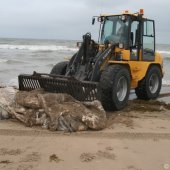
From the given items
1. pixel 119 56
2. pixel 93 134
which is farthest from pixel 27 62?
pixel 93 134

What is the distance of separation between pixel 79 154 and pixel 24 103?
6.91 ft

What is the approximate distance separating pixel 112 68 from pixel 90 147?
2920mm

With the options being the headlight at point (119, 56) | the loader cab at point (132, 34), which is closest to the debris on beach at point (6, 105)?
the headlight at point (119, 56)

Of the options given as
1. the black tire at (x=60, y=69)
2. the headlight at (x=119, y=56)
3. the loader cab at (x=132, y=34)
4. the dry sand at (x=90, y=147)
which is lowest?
the dry sand at (x=90, y=147)

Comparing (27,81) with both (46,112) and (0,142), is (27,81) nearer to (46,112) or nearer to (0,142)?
(46,112)

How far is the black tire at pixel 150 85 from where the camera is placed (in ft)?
33.7

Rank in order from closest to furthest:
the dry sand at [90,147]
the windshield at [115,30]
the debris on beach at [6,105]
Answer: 1. the dry sand at [90,147]
2. the debris on beach at [6,105]
3. the windshield at [115,30]

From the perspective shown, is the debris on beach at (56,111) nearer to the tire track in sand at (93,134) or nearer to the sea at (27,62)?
the tire track in sand at (93,134)

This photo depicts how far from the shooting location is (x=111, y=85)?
8.23 metres

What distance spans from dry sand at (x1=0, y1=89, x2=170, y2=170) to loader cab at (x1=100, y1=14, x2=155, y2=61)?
2430 mm

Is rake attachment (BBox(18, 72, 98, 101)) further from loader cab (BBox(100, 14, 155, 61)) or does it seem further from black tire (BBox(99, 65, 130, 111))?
loader cab (BBox(100, 14, 155, 61))

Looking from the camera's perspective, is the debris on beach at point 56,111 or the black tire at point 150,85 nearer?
the debris on beach at point 56,111

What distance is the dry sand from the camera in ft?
17.1

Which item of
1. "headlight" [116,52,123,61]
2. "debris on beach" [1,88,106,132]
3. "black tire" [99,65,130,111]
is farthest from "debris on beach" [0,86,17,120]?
"headlight" [116,52,123,61]
